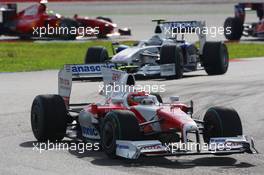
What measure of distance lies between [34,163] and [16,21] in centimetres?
2679

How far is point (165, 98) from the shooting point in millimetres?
17875

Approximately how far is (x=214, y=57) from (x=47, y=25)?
47.0 feet

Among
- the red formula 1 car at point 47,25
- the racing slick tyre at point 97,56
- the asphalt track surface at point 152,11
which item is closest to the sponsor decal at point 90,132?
the racing slick tyre at point 97,56

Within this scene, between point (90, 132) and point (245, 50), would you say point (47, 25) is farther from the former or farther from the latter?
point (90, 132)

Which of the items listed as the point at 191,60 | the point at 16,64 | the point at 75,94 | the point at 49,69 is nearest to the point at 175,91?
the point at 75,94

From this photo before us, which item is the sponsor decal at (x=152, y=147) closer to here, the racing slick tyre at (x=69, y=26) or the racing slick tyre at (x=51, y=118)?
the racing slick tyre at (x=51, y=118)

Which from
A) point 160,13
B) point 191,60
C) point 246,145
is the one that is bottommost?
point 160,13

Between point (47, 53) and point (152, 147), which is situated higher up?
point (152, 147)

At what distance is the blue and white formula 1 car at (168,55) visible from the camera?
2172 cm

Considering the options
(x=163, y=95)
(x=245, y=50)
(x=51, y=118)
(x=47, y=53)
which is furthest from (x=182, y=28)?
(x=51, y=118)

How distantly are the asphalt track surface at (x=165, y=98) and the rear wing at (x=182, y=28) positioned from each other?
1082 mm

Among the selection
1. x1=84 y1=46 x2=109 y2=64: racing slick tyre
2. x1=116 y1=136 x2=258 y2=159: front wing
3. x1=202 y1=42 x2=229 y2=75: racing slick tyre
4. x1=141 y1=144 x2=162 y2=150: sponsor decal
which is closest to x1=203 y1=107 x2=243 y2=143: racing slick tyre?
x1=116 y1=136 x2=258 y2=159: front wing

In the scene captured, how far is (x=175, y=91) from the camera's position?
1889cm

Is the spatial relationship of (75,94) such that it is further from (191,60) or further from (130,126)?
(130,126)
